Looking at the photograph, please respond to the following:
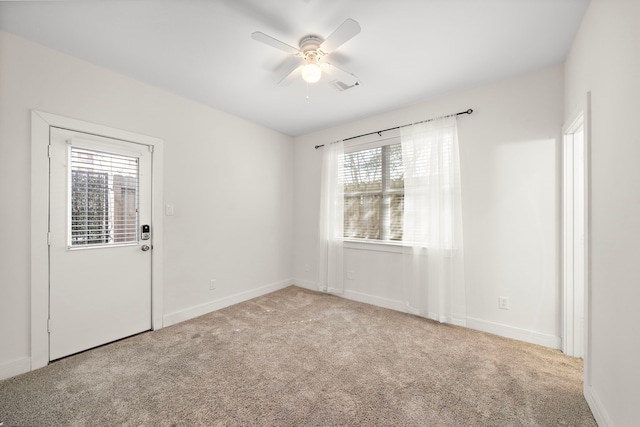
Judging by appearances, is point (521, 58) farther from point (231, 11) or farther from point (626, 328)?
point (231, 11)

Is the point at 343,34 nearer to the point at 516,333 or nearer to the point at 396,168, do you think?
the point at 396,168

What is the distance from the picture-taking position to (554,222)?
7.99 ft

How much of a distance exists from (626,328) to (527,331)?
1520 mm

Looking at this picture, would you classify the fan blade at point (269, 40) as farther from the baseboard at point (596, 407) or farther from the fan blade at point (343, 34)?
the baseboard at point (596, 407)

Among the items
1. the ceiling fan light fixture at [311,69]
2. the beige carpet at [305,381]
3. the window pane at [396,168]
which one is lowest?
the beige carpet at [305,381]

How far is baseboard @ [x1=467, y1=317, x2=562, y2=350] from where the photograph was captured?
243cm

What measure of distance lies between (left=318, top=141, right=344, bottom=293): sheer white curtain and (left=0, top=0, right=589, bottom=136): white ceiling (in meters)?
1.20

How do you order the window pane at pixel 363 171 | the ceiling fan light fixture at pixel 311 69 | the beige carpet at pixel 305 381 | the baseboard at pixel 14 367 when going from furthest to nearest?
the window pane at pixel 363 171, the ceiling fan light fixture at pixel 311 69, the baseboard at pixel 14 367, the beige carpet at pixel 305 381

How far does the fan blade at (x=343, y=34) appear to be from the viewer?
5.27ft

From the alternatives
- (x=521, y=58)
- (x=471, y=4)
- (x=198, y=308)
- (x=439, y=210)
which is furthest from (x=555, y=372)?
(x=198, y=308)

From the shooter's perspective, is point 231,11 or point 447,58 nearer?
point 231,11

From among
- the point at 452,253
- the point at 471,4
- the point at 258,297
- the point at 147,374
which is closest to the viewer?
the point at 471,4

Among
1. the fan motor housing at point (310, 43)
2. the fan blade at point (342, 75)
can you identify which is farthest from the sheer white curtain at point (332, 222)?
the fan motor housing at point (310, 43)

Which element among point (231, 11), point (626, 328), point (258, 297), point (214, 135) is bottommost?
point (258, 297)
